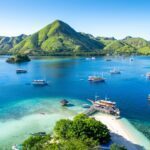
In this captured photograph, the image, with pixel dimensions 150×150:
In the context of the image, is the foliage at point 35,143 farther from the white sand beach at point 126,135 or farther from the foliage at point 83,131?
the white sand beach at point 126,135

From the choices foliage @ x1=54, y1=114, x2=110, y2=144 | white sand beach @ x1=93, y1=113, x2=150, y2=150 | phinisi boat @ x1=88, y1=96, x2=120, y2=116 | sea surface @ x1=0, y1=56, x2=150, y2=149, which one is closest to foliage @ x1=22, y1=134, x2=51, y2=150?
foliage @ x1=54, y1=114, x2=110, y2=144

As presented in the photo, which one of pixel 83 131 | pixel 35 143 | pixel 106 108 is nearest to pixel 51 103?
pixel 106 108

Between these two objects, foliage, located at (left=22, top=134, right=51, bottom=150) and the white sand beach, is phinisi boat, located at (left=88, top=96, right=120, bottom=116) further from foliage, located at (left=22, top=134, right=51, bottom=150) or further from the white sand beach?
foliage, located at (left=22, top=134, right=51, bottom=150)

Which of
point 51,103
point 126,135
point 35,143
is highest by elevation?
point 35,143

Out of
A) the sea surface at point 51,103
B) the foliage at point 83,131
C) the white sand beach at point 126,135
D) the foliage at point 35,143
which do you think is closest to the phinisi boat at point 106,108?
the sea surface at point 51,103

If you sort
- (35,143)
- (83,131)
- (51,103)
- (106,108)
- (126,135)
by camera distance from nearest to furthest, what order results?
(35,143) → (83,131) → (126,135) → (106,108) → (51,103)

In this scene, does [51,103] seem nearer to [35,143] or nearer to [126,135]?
[126,135]

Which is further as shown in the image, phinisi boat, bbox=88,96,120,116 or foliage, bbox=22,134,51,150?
phinisi boat, bbox=88,96,120,116

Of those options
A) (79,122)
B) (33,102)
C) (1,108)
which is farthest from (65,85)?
(79,122)

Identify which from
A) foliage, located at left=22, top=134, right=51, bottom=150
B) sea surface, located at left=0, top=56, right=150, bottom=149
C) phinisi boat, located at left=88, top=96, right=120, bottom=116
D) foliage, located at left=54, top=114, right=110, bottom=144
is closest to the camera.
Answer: foliage, located at left=22, top=134, right=51, bottom=150
